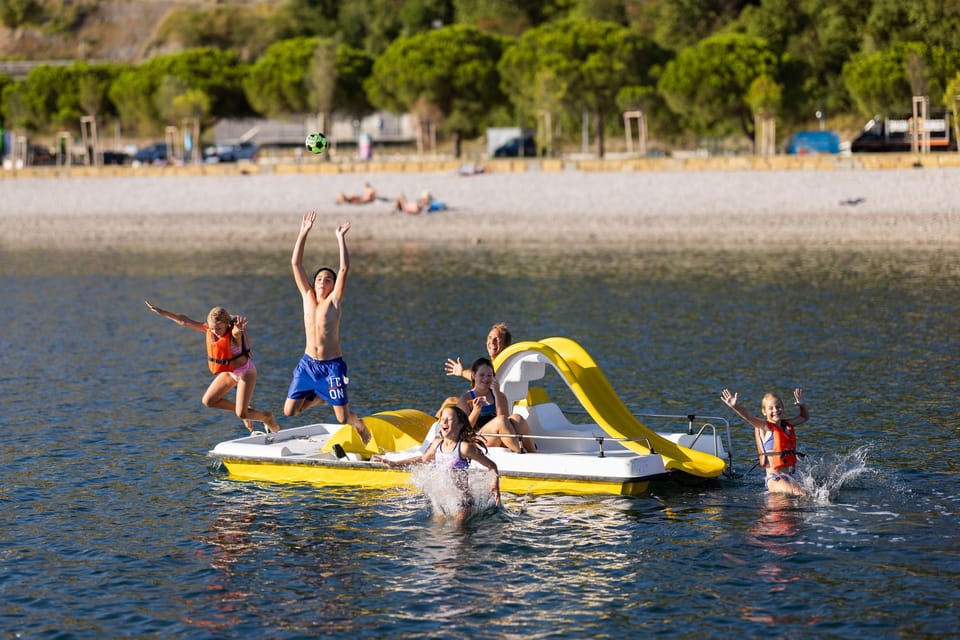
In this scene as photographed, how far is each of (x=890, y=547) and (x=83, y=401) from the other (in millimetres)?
12686

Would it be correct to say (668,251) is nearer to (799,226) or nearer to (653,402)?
(799,226)

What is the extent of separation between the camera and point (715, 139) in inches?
2795

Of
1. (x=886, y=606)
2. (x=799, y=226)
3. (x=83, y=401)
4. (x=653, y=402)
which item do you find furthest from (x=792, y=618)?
(x=799, y=226)

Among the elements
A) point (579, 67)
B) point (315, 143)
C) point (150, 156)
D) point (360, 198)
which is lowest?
point (315, 143)

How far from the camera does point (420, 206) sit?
50.8 meters

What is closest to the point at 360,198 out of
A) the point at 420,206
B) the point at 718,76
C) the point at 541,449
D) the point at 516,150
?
the point at 420,206

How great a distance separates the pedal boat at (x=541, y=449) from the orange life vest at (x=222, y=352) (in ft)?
2.89

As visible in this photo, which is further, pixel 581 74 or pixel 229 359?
pixel 581 74

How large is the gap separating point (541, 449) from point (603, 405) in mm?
992

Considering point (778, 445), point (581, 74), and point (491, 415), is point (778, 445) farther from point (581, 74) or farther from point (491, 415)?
point (581, 74)

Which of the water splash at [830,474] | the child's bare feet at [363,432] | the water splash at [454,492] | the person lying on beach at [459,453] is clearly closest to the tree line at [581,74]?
the water splash at [830,474]

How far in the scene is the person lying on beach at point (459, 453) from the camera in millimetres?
12766

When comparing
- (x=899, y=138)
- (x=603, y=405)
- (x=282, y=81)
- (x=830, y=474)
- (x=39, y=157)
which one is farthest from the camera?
(x=39, y=157)

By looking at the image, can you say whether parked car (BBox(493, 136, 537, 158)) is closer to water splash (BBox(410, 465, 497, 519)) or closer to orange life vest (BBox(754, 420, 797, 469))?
→ orange life vest (BBox(754, 420, 797, 469))
